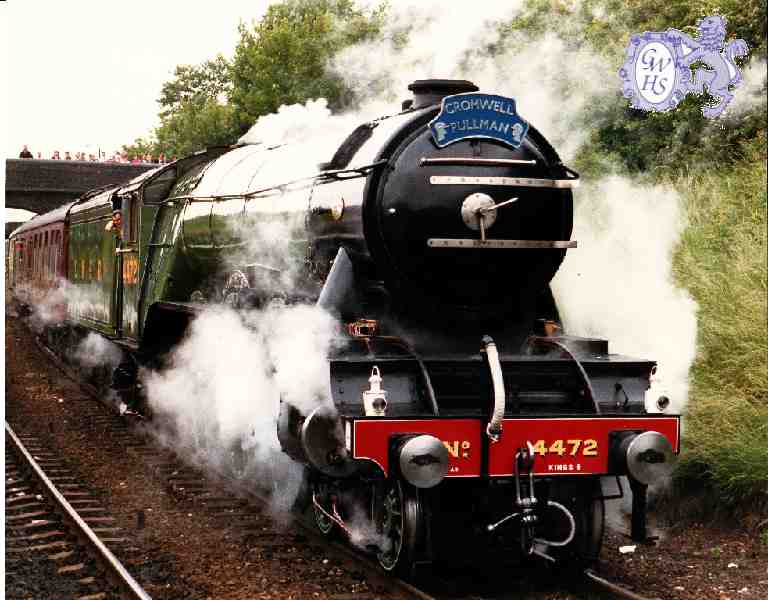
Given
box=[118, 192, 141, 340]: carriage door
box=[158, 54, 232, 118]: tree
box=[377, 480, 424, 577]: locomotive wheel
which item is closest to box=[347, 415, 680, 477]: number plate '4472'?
box=[377, 480, 424, 577]: locomotive wheel

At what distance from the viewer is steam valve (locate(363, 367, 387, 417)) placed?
489 centimetres

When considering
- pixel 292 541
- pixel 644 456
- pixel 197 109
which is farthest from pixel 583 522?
pixel 197 109

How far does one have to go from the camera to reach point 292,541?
612cm

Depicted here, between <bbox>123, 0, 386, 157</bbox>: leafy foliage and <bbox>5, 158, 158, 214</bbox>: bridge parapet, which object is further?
<bbox>5, 158, 158, 214</bbox>: bridge parapet

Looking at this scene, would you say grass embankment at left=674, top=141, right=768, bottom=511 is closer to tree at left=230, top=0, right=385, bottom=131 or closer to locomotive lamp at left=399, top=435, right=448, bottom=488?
locomotive lamp at left=399, top=435, right=448, bottom=488

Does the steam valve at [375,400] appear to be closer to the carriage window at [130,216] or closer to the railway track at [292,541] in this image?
the railway track at [292,541]

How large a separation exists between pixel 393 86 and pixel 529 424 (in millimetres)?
4772

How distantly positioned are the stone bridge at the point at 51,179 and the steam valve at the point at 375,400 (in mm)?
13774

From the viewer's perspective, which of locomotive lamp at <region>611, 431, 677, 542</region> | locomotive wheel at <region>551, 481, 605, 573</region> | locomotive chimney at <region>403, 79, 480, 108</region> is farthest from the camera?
locomotive chimney at <region>403, 79, 480, 108</region>

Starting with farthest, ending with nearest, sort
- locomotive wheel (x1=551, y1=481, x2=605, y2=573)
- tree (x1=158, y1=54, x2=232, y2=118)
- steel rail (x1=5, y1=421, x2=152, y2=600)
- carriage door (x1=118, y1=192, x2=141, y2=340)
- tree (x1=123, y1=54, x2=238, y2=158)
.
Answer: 1. tree (x1=123, y1=54, x2=238, y2=158)
2. tree (x1=158, y1=54, x2=232, y2=118)
3. carriage door (x1=118, y1=192, x2=141, y2=340)
4. locomotive wheel (x1=551, y1=481, x2=605, y2=573)
5. steel rail (x1=5, y1=421, x2=152, y2=600)

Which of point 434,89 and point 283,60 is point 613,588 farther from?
point 283,60

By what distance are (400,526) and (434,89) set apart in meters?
2.25

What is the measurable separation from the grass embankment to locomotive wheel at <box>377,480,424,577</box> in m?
2.14

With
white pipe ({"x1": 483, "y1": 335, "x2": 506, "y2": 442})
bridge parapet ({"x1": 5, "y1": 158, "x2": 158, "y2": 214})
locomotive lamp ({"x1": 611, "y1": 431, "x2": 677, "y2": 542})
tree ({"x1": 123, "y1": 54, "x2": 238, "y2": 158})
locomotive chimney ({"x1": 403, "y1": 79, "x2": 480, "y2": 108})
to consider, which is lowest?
locomotive lamp ({"x1": 611, "y1": 431, "x2": 677, "y2": 542})
